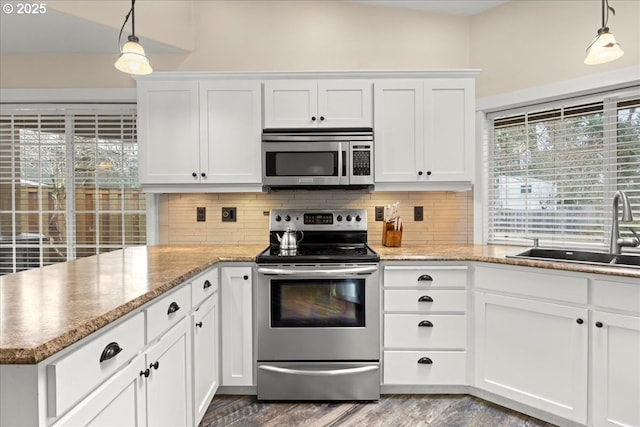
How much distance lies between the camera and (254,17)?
118 inches

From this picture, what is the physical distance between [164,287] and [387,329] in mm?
1439

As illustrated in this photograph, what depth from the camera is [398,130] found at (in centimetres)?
267

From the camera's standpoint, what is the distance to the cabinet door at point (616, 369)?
69.0 inches

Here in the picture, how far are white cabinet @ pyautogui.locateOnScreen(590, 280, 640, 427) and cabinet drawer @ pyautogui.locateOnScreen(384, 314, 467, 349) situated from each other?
0.68 metres

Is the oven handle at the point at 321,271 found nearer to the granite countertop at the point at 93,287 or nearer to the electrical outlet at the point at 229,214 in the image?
the granite countertop at the point at 93,287

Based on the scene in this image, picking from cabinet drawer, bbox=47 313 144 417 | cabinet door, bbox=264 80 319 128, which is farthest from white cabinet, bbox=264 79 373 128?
cabinet drawer, bbox=47 313 144 417

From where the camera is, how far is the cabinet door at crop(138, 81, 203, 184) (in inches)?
105

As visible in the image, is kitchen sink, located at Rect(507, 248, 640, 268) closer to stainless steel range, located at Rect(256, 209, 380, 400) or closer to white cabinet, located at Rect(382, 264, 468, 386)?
white cabinet, located at Rect(382, 264, 468, 386)

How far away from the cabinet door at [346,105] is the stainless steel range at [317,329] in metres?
0.98

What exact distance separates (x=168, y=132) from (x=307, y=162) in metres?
1.03

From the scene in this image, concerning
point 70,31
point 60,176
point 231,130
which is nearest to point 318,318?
point 231,130

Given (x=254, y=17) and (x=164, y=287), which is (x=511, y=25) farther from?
(x=164, y=287)

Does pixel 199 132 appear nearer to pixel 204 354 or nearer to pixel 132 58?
pixel 132 58

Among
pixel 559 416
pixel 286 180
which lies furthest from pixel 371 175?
pixel 559 416
